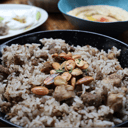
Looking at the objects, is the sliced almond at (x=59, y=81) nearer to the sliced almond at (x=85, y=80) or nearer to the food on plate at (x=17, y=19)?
the sliced almond at (x=85, y=80)

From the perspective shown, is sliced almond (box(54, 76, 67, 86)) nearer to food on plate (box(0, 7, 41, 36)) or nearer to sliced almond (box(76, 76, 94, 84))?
sliced almond (box(76, 76, 94, 84))

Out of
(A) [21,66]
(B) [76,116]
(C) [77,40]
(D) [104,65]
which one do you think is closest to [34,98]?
(B) [76,116]

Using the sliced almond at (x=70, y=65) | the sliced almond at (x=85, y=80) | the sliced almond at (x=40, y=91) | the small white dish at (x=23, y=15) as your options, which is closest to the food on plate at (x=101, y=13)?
the small white dish at (x=23, y=15)

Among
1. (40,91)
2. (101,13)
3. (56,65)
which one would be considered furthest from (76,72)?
(101,13)

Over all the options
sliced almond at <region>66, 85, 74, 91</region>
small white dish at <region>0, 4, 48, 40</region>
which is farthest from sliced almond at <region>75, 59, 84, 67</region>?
small white dish at <region>0, 4, 48, 40</region>

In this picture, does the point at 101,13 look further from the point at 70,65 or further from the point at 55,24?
the point at 70,65

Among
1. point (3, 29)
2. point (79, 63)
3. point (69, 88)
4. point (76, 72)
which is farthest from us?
point (3, 29)
